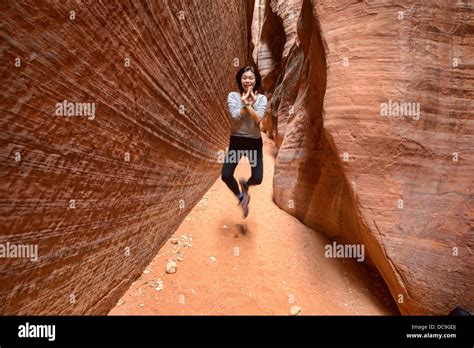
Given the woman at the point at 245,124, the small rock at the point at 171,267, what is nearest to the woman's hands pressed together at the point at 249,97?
the woman at the point at 245,124

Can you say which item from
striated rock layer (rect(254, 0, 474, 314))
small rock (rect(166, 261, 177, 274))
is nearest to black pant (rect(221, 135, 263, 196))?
striated rock layer (rect(254, 0, 474, 314))

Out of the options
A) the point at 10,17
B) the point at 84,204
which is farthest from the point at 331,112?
the point at 10,17

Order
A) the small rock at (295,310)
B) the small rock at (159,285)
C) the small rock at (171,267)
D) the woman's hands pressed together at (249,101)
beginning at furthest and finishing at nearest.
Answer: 1. the woman's hands pressed together at (249,101)
2. the small rock at (171,267)
3. the small rock at (159,285)
4. the small rock at (295,310)

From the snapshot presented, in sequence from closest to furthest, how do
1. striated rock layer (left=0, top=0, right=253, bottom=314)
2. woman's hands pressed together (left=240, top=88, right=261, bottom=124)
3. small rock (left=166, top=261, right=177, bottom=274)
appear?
striated rock layer (left=0, top=0, right=253, bottom=314) < small rock (left=166, top=261, right=177, bottom=274) < woman's hands pressed together (left=240, top=88, right=261, bottom=124)

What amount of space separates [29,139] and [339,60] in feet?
9.34

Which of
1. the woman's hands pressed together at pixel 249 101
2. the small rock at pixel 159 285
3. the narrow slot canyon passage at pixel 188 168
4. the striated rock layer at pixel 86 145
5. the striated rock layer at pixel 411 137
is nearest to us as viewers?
the striated rock layer at pixel 86 145

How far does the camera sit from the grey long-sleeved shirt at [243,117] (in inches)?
141

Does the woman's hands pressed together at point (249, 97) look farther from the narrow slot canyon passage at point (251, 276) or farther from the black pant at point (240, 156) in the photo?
the narrow slot canyon passage at point (251, 276)

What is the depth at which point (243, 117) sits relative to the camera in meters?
3.72

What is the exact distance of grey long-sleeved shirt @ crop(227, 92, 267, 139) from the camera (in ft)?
11.7

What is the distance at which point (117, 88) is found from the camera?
2.24 meters

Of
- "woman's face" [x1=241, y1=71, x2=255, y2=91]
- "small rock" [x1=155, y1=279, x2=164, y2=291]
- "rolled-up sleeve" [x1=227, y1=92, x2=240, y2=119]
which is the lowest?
"small rock" [x1=155, y1=279, x2=164, y2=291]

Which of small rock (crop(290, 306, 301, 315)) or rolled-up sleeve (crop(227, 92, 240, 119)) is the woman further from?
small rock (crop(290, 306, 301, 315))

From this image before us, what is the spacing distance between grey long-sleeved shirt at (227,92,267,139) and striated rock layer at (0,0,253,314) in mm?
703
